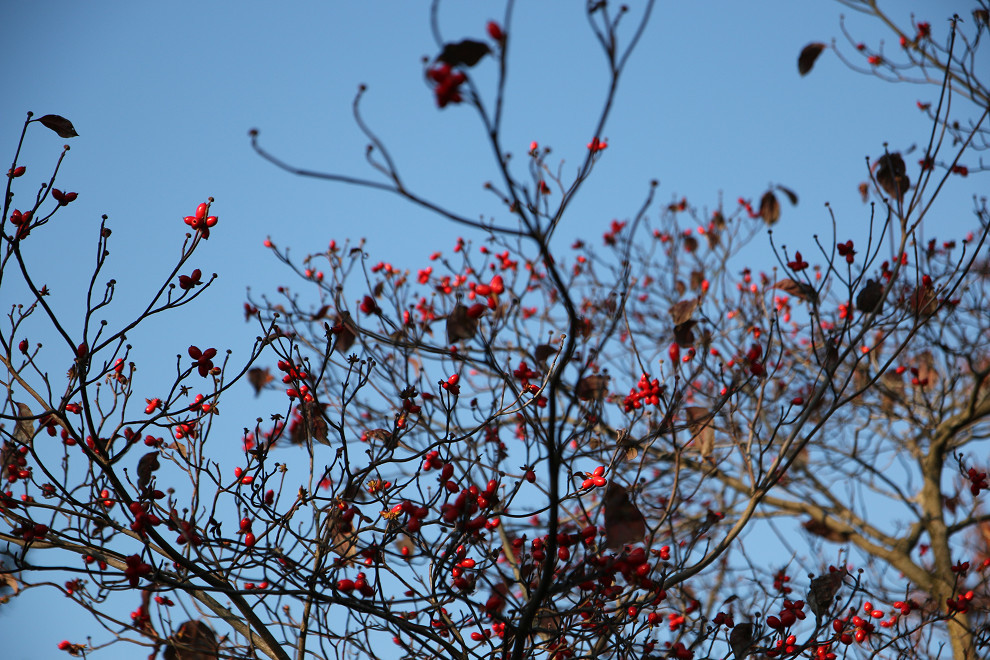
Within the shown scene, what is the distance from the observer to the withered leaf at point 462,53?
64.6 inches

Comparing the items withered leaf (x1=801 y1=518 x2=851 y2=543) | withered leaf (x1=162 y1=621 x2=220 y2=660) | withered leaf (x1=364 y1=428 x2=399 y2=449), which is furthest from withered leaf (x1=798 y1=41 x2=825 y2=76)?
withered leaf (x1=162 y1=621 x2=220 y2=660)

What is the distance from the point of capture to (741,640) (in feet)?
9.74

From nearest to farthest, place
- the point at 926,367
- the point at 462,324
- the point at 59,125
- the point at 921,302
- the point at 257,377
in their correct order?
the point at 462,324 → the point at 59,125 → the point at 921,302 → the point at 257,377 → the point at 926,367

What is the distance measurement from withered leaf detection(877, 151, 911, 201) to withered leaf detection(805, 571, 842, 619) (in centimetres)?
183

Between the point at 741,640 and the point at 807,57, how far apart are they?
293 centimetres

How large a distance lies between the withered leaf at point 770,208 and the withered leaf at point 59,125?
194 inches

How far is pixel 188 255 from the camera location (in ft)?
8.57

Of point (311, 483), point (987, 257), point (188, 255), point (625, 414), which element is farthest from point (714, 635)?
point (987, 257)

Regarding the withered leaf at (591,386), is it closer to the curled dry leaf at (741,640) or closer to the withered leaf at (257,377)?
the curled dry leaf at (741,640)

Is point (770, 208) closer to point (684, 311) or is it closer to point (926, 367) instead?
point (926, 367)

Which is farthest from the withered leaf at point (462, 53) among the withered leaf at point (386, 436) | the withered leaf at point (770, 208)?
the withered leaf at point (770, 208)

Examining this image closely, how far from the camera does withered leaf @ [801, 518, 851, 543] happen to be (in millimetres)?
5838

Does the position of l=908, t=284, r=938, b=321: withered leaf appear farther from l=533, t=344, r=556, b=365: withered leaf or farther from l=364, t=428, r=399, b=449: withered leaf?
l=364, t=428, r=399, b=449: withered leaf

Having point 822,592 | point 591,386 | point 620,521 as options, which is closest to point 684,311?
point 591,386
